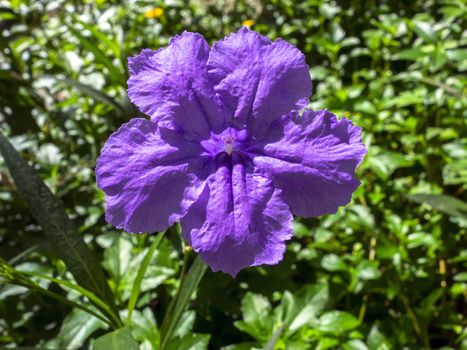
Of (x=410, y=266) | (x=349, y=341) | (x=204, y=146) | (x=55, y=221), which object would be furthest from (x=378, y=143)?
(x=55, y=221)

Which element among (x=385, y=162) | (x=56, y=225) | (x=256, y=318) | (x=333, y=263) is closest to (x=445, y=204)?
(x=385, y=162)

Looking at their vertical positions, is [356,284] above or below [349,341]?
below

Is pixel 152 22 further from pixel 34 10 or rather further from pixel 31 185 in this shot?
pixel 31 185

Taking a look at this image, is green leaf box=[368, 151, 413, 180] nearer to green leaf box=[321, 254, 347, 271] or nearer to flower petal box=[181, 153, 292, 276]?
green leaf box=[321, 254, 347, 271]

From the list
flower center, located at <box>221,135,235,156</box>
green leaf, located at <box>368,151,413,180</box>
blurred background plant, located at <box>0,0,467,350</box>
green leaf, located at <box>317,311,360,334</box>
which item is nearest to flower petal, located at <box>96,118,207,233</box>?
flower center, located at <box>221,135,235,156</box>

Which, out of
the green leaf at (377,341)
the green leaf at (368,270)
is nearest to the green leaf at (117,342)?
the green leaf at (377,341)

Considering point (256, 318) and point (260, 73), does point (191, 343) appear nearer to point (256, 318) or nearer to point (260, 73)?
point (256, 318)
